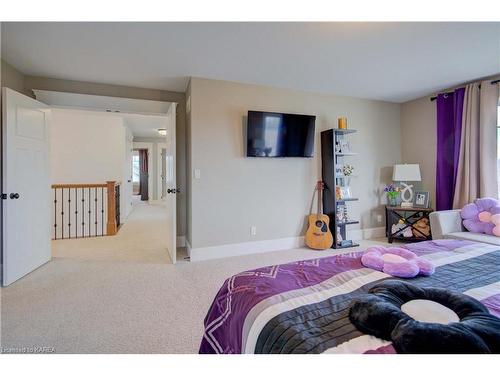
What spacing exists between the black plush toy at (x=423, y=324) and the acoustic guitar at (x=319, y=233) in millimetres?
2737

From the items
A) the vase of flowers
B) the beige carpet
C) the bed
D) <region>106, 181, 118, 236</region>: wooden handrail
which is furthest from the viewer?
<region>106, 181, 118, 236</region>: wooden handrail

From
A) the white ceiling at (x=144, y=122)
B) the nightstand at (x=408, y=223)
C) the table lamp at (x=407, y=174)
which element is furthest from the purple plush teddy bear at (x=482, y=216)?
the white ceiling at (x=144, y=122)

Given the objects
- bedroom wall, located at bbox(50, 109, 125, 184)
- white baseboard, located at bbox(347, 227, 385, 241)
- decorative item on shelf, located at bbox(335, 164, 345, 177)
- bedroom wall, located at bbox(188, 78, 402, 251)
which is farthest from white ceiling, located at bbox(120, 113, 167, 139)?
white baseboard, located at bbox(347, 227, 385, 241)

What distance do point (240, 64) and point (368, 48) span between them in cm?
134

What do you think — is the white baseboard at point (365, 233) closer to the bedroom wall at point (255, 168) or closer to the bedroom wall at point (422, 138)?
the bedroom wall at point (255, 168)

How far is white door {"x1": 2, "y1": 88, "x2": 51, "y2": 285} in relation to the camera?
8.62 ft

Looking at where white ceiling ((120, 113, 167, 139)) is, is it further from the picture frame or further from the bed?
the bed

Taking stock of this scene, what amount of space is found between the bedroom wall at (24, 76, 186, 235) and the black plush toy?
3264 mm

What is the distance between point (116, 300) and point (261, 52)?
108 inches

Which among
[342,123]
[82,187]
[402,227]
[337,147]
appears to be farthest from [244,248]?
[82,187]

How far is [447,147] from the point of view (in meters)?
3.84

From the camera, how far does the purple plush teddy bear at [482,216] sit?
9.07 ft

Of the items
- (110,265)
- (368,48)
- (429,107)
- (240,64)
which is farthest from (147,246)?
(429,107)

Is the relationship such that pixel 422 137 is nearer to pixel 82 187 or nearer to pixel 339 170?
pixel 339 170
